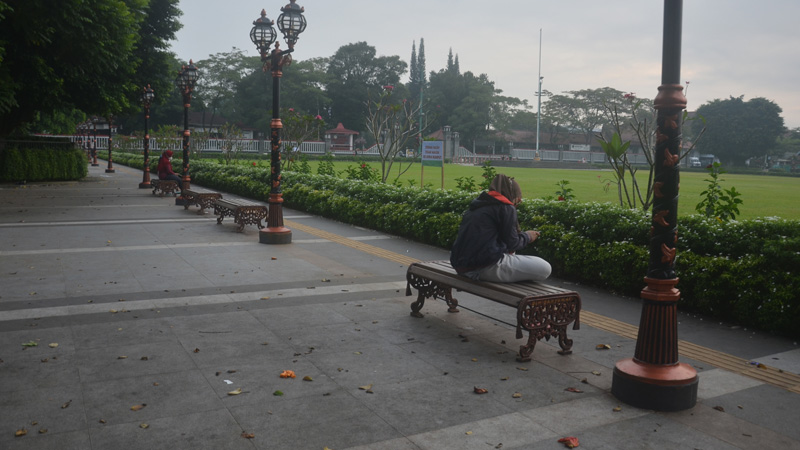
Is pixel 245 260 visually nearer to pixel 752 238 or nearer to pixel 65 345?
pixel 65 345

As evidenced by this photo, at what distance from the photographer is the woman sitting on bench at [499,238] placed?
5.31 meters

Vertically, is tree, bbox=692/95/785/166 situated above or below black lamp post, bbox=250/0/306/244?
above

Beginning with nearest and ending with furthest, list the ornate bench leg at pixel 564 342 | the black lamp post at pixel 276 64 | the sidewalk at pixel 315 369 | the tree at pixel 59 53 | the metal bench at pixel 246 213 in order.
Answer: the sidewalk at pixel 315 369
the ornate bench leg at pixel 564 342
the black lamp post at pixel 276 64
the metal bench at pixel 246 213
the tree at pixel 59 53

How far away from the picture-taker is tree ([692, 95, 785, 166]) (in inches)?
2677

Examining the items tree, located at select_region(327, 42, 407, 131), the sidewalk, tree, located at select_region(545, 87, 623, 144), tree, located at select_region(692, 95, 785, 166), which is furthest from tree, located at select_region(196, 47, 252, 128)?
the sidewalk

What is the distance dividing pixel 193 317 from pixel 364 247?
473 cm

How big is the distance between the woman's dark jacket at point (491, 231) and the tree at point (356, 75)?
64755 millimetres

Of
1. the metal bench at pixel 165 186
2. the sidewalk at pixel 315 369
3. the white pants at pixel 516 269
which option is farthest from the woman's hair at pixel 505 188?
the metal bench at pixel 165 186

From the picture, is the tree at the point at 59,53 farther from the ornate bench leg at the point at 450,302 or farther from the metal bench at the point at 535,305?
the metal bench at the point at 535,305

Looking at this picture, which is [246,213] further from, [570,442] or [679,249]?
[570,442]

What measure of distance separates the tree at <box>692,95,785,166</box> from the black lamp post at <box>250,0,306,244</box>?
64.7 metres

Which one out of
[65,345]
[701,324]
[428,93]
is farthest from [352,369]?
[428,93]

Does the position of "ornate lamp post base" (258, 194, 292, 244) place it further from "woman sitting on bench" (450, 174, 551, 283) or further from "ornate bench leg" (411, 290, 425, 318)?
"woman sitting on bench" (450, 174, 551, 283)

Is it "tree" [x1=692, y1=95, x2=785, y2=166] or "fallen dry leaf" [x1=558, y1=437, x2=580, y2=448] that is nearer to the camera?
"fallen dry leaf" [x1=558, y1=437, x2=580, y2=448]
